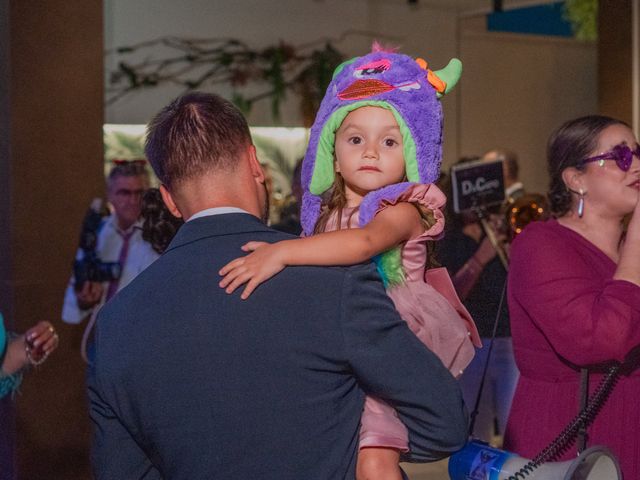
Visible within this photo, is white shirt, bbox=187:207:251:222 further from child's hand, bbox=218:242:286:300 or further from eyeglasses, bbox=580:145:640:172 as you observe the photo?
eyeglasses, bbox=580:145:640:172

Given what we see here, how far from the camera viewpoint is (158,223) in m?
3.62

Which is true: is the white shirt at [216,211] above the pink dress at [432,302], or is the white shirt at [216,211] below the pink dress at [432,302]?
above

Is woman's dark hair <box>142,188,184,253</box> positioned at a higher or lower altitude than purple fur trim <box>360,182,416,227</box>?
lower

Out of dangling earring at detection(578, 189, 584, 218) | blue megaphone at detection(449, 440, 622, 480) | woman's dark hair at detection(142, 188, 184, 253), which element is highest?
dangling earring at detection(578, 189, 584, 218)

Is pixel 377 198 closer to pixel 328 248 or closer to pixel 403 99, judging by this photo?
pixel 403 99

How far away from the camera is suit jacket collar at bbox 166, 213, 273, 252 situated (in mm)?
1729

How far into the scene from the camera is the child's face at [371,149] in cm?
232

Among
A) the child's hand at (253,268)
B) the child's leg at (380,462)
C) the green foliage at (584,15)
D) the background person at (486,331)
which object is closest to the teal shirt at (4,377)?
the background person at (486,331)

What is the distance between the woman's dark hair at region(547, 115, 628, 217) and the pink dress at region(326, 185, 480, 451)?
571 millimetres

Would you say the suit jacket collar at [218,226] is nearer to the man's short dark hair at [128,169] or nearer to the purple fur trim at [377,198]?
the purple fur trim at [377,198]

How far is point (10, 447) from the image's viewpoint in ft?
13.2

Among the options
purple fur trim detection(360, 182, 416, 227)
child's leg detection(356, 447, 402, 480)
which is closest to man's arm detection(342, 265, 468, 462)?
child's leg detection(356, 447, 402, 480)

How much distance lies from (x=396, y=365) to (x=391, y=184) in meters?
0.77

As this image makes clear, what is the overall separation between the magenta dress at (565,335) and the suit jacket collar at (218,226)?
39.6 inches
